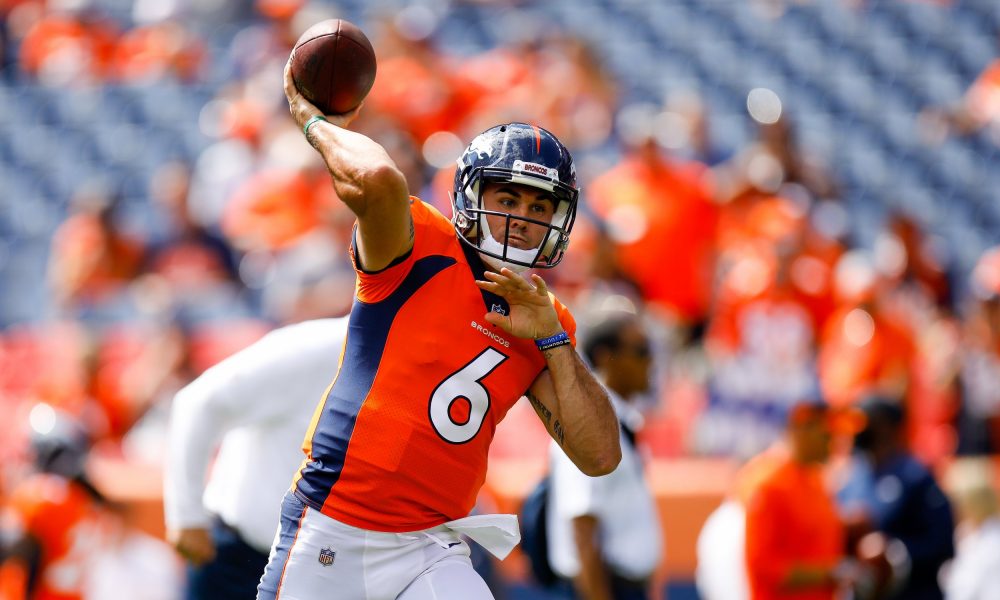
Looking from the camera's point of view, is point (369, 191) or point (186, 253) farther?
point (186, 253)

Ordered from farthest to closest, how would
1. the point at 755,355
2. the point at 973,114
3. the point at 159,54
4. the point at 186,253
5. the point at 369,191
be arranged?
the point at 159,54 < the point at 973,114 < the point at 186,253 < the point at 755,355 < the point at 369,191

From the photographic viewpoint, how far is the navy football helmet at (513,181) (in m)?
3.33

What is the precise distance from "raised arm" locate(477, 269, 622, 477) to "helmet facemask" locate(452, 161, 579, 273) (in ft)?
0.27

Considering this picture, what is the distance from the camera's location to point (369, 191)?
2.99 meters

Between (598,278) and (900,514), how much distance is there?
2.13 meters

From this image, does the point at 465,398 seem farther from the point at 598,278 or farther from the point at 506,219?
the point at 598,278

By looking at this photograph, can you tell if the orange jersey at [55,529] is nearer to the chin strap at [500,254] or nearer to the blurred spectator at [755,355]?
the blurred spectator at [755,355]

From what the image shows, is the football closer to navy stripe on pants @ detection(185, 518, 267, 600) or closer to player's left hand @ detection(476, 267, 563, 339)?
player's left hand @ detection(476, 267, 563, 339)

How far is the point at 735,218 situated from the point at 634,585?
14.3 feet

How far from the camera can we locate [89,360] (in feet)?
26.7

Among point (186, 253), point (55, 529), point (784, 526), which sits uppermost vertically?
point (186, 253)

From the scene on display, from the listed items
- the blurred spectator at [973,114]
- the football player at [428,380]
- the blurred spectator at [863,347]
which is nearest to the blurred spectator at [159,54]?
the blurred spectator at [973,114]

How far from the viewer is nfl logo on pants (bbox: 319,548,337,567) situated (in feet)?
10.6

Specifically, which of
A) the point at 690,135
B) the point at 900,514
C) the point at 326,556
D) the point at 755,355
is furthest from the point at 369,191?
the point at 690,135
